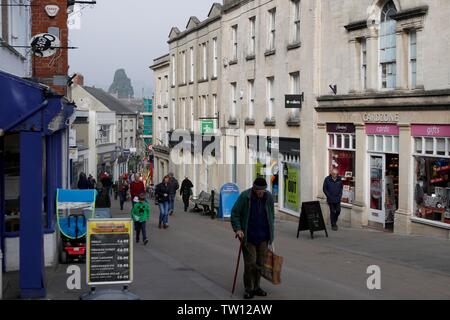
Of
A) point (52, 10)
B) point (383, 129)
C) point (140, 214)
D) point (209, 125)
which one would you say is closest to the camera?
point (140, 214)

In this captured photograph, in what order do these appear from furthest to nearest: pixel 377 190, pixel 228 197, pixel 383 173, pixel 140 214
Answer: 1. pixel 228 197
2. pixel 377 190
3. pixel 383 173
4. pixel 140 214

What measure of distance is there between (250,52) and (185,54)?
1580 centimetres

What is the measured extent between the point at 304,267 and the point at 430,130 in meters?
6.62

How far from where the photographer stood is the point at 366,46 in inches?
850

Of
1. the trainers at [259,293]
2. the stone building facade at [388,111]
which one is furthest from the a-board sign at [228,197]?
the trainers at [259,293]

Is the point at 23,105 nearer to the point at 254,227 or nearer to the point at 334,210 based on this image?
the point at 254,227

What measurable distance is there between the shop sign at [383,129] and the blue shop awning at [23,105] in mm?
12246

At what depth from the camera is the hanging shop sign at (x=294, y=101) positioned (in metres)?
25.5

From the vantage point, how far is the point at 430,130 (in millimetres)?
18250

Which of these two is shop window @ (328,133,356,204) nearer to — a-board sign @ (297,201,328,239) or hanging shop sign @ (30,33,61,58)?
a-board sign @ (297,201,328,239)

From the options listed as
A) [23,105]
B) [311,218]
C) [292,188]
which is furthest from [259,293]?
[292,188]

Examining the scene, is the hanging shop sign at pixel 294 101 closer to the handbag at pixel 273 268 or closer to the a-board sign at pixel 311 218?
the a-board sign at pixel 311 218

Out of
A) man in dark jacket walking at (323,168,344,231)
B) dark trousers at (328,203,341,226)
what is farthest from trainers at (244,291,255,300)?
dark trousers at (328,203,341,226)

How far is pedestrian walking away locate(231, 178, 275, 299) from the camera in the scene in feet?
33.7
